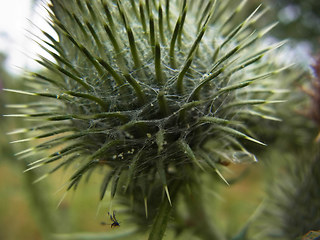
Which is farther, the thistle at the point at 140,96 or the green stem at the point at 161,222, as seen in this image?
the thistle at the point at 140,96

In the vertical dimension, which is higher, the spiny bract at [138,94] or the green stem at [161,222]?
the spiny bract at [138,94]

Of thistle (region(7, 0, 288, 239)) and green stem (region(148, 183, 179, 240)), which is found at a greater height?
thistle (region(7, 0, 288, 239))

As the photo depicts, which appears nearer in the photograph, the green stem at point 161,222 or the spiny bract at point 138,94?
the green stem at point 161,222

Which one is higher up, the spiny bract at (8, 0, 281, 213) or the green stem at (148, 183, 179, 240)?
the spiny bract at (8, 0, 281, 213)

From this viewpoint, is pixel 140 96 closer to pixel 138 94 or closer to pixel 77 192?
pixel 138 94

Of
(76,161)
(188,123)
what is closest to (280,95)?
(188,123)

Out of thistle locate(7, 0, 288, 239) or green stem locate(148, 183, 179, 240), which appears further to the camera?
thistle locate(7, 0, 288, 239)

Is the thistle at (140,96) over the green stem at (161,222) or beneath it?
over

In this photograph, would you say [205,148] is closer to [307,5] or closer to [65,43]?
[65,43]

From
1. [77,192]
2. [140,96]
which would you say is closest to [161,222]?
[140,96]

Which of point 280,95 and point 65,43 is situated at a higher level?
point 65,43

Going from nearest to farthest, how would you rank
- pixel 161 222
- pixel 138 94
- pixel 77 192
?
pixel 161 222 → pixel 138 94 → pixel 77 192
